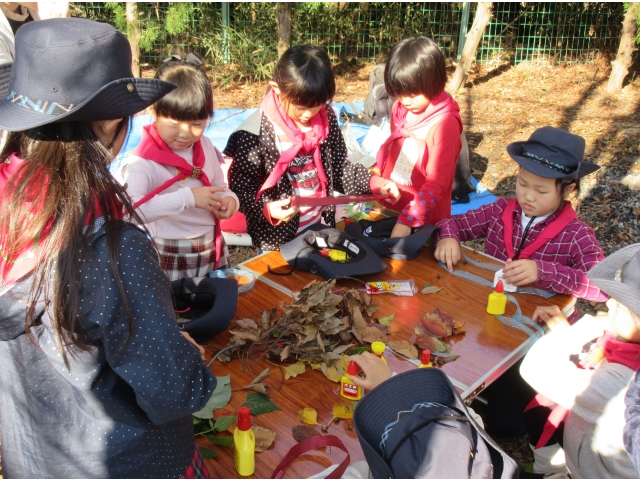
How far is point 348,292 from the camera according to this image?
239 centimetres

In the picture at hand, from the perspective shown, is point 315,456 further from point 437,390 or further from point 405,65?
point 405,65

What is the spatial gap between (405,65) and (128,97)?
197 cm

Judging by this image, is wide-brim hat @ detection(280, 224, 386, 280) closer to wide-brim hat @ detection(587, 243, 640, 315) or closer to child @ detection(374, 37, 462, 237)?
child @ detection(374, 37, 462, 237)

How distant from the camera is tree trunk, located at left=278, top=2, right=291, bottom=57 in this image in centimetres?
814

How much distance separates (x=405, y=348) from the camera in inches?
85.9

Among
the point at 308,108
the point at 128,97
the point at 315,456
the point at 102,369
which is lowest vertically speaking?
the point at 315,456

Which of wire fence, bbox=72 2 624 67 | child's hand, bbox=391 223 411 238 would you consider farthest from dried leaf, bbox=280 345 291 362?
wire fence, bbox=72 2 624 67

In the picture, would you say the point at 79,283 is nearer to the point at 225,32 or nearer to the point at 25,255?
the point at 25,255

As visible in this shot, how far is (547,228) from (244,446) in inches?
69.8

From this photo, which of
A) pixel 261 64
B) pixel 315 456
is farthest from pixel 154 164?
pixel 261 64

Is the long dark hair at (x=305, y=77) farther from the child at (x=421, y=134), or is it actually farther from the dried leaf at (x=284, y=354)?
the dried leaf at (x=284, y=354)

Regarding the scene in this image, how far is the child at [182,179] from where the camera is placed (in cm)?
253

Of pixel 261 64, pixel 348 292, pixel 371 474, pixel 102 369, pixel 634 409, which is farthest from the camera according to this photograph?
pixel 261 64

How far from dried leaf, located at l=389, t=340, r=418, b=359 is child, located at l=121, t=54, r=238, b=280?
1.04m
